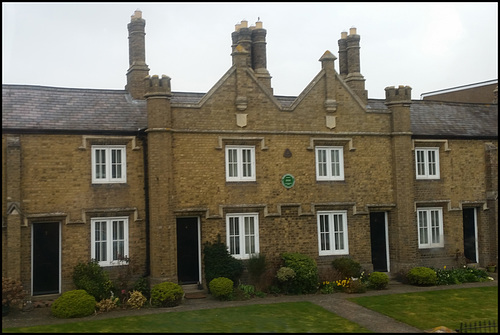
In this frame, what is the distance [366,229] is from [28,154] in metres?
13.3

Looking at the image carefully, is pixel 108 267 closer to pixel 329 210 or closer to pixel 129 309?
pixel 129 309

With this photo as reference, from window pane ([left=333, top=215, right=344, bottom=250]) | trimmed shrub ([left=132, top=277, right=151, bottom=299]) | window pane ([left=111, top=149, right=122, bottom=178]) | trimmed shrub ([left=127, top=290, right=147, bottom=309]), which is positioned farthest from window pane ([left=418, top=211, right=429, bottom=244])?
window pane ([left=111, top=149, right=122, bottom=178])

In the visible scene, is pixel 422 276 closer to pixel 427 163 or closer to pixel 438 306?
pixel 438 306

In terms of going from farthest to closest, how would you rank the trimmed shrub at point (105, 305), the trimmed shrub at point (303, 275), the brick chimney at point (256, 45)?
1. the brick chimney at point (256, 45)
2. the trimmed shrub at point (303, 275)
3. the trimmed shrub at point (105, 305)

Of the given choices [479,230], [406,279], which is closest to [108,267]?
[406,279]

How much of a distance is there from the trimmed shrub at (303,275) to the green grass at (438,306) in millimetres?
1753

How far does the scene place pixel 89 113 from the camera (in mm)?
21578

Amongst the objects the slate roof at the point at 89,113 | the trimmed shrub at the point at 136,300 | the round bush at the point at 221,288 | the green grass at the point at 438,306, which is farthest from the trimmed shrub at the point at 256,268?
the slate roof at the point at 89,113

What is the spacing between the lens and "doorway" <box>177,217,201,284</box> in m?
21.6

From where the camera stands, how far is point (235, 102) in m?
22.0

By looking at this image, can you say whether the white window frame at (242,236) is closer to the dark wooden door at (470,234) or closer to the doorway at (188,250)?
the doorway at (188,250)

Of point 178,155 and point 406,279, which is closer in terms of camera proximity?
point 178,155

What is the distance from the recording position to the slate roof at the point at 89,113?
808 inches

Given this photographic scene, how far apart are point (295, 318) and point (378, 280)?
5.82 m
